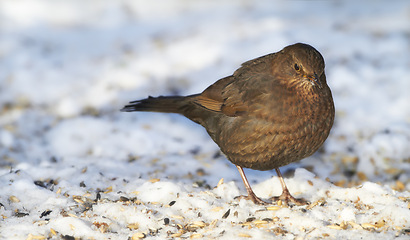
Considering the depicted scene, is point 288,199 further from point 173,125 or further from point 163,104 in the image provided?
point 173,125

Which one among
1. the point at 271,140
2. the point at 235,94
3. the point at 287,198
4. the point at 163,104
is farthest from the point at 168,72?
the point at 271,140

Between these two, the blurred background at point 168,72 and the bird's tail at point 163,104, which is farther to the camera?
the blurred background at point 168,72

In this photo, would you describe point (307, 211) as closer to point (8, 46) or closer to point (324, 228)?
point (324, 228)

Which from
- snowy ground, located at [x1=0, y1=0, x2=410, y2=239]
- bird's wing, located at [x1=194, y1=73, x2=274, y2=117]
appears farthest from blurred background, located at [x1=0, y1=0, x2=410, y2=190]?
bird's wing, located at [x1=194, y1=73, x2=274, y2=117]

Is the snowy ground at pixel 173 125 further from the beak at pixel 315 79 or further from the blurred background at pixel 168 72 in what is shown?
the beak at pixel 315 79

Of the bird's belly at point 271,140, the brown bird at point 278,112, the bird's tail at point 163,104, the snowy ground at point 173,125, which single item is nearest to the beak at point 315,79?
the brown bird at point 278,112
